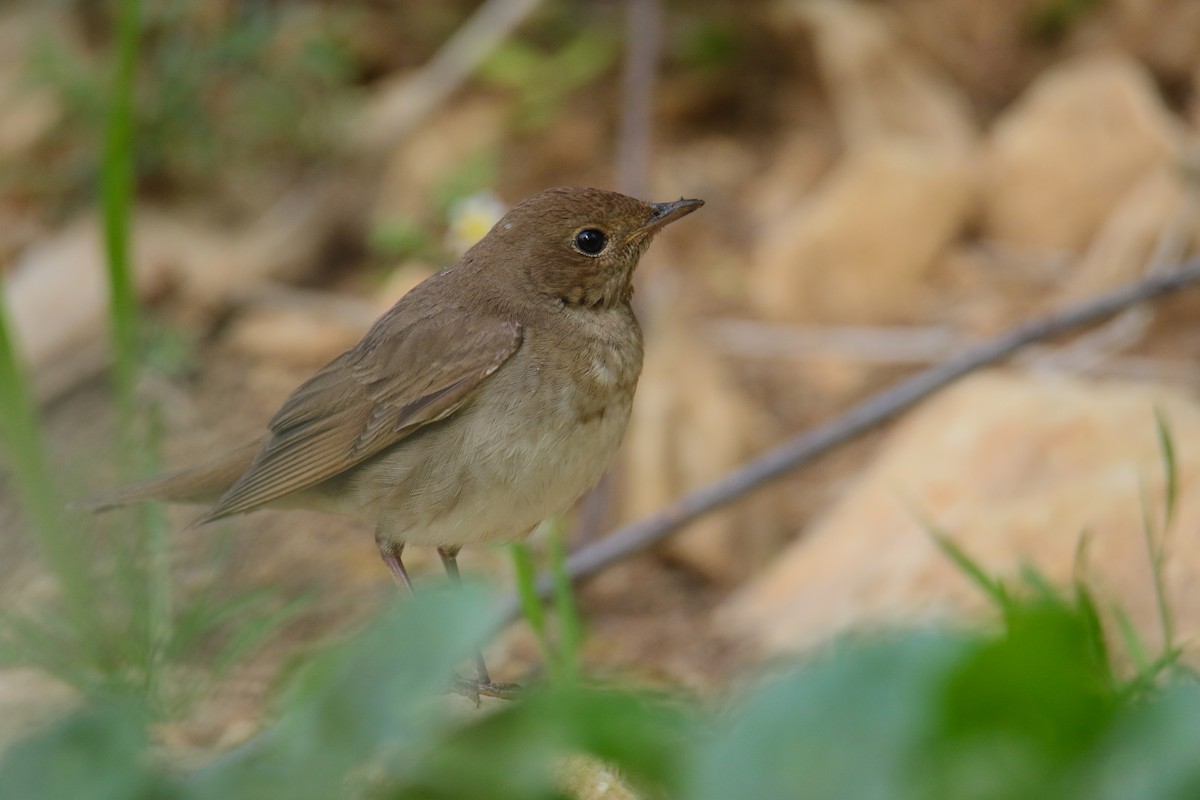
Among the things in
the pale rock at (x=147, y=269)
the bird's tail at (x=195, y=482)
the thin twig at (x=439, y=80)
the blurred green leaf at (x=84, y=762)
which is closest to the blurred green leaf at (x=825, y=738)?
the blurred green leaf at (x=84, y=762)

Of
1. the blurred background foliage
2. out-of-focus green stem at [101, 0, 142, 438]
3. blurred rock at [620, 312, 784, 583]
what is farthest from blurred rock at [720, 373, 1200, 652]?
out-of-focus green stem at [101, 0, 142, 438]

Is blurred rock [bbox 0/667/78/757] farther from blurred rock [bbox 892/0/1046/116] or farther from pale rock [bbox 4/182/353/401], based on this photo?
blurred rock [bbox 892/0/1046/116]

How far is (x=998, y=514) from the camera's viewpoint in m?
4.36

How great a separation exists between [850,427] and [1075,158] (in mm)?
3145

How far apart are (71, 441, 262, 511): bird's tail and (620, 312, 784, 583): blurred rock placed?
7.56 feet

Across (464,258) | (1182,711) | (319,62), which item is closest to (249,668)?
(464,258)

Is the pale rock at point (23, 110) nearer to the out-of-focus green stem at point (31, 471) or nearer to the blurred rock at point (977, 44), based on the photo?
the out-of-focus green stem at point (31, 471)

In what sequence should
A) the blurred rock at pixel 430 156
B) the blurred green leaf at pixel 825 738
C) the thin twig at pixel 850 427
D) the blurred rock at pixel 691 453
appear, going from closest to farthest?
the blurred green leaf at pixel 825 738, the thin twig at pixel 850 427, the blurred rock at pixel 691 453, the blurred rock at pixel 430 156

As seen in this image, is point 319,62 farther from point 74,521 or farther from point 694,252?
point 74,521

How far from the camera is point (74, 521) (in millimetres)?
4531

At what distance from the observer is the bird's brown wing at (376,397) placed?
114 inches

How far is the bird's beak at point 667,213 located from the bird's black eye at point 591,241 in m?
0.08

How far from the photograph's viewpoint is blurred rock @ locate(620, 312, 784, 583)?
17.2 ft

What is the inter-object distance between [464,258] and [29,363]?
370 centimetres
